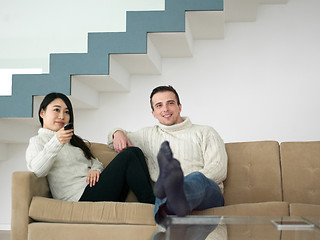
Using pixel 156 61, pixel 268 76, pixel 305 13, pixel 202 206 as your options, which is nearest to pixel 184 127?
pixel 202 206

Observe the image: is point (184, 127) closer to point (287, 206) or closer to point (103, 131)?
point (287, 206)

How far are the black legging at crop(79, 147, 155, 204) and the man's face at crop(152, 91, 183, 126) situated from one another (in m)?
0.31

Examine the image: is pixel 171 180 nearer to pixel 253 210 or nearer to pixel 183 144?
pixel 253 210

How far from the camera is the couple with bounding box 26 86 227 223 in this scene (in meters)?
2.24

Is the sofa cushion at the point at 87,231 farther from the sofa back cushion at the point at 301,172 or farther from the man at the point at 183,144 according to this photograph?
the sofa back cushion at the point at 301,172

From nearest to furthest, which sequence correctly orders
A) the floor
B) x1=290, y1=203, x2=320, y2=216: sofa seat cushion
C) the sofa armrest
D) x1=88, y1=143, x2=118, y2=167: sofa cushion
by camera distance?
x1=290, y1=203, x2=320, y2=216: sofa seat cushion → the sofa armrest → x1=88, y1=143, x2=118, y2=167: sofa cushion → the floor

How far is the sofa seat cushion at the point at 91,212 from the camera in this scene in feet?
6.86

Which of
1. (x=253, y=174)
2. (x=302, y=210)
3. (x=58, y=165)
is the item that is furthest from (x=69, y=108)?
(x=302, y=210)

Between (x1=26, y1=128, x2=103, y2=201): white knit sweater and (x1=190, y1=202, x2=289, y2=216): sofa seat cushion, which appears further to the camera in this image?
(x1=26, y1=128, x2=103, y2=201): white knit sweater

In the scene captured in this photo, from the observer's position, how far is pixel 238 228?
1252mm

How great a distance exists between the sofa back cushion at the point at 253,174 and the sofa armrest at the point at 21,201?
1171 mm

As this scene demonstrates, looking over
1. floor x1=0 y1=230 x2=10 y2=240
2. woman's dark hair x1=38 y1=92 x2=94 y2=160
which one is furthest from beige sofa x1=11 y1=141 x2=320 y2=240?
floor x1=0 y1=230 x2=10 y2=240

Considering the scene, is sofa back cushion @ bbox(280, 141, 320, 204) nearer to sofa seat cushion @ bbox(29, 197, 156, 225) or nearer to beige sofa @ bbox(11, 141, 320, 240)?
beige sofa @ bbox(11, 141, 320, 240)

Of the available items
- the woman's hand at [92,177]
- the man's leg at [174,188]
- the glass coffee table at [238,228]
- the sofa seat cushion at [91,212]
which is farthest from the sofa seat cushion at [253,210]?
the glass coffee table at [238,228]
